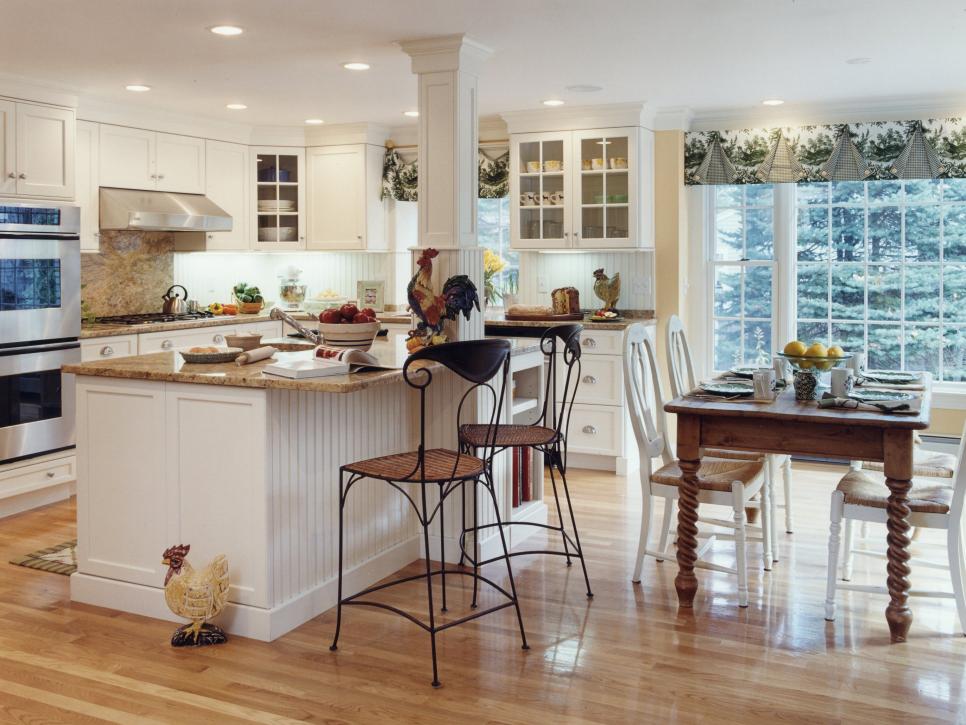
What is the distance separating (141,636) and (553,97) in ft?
13.0

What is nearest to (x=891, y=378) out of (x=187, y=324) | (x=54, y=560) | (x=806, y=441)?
(x=806, y=441)

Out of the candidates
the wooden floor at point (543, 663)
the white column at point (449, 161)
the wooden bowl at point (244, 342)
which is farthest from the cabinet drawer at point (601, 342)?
the wooden bowl at point (244, 342)

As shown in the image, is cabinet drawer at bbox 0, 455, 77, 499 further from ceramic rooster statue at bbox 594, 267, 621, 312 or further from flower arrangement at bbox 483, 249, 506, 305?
ceramic rooster statue at bbox 594, 267, 621, 312

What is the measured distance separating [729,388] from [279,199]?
174 inches

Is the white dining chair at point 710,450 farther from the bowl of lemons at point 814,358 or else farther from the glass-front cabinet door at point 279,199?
the glass-front cabinet door at point 279,199

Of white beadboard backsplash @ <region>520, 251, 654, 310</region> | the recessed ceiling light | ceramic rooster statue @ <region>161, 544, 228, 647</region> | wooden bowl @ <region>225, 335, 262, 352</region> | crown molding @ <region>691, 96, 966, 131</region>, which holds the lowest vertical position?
ceramic rooster statue @ <region>161, 544, 228, 647</region>

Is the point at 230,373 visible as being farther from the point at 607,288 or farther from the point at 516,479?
the point at 607,288

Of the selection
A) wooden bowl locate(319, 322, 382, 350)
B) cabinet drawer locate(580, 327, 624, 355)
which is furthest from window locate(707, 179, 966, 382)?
wooden bowl locate(319, 322, 382, 350)

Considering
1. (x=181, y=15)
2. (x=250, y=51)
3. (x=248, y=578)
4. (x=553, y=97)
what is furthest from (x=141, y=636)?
(x=553, y=97)

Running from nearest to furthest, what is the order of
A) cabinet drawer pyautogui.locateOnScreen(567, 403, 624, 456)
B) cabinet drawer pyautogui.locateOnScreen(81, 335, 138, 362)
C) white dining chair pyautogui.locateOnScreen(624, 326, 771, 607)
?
white dining chair pyautogui.locateOnScreen(624, 326, 771, 607) → cabinet drawer pyautogui.locateOnScreen(81, 335, 138, 362) → cabinet drawer pyautogui.locateOnScreen(567, 403, 624, 456)

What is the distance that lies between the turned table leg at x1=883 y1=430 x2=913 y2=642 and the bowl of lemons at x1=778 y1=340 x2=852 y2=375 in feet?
1.51

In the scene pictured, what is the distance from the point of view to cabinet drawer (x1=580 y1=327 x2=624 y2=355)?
6.09 metres

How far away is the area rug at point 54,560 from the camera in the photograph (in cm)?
420

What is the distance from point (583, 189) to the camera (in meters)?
6.43
